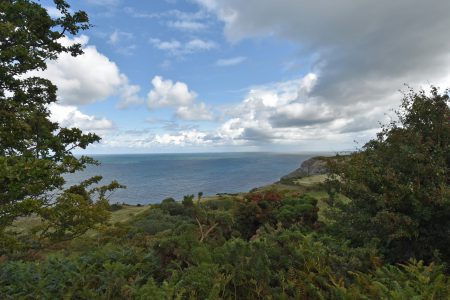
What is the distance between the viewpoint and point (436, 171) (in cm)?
845

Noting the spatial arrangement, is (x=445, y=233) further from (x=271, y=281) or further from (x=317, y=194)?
(x=317, y=194)

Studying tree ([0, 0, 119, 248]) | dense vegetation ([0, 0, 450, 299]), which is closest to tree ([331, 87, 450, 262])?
dense vegetation ([0, 0, 450, 299])

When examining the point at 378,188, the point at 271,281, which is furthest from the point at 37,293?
the point at 378,188

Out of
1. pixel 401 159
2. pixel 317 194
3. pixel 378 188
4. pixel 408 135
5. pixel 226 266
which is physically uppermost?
pixel 408 135

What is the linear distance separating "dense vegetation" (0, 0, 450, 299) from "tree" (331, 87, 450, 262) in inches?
1.3

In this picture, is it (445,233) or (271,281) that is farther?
(445,233)

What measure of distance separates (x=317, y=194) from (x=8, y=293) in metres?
24.3

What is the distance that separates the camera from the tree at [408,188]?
838 cm

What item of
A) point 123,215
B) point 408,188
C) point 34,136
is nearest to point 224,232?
point 408,188

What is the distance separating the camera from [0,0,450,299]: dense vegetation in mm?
5488

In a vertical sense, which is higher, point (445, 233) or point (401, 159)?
point (401, 159)

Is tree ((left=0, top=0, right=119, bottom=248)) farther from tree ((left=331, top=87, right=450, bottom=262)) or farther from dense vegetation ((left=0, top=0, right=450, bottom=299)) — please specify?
tree ((left=331, top=87, right=450, bottom=262))

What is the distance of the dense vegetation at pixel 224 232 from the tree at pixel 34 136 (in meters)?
0.04

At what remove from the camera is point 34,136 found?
1052 centimetres
